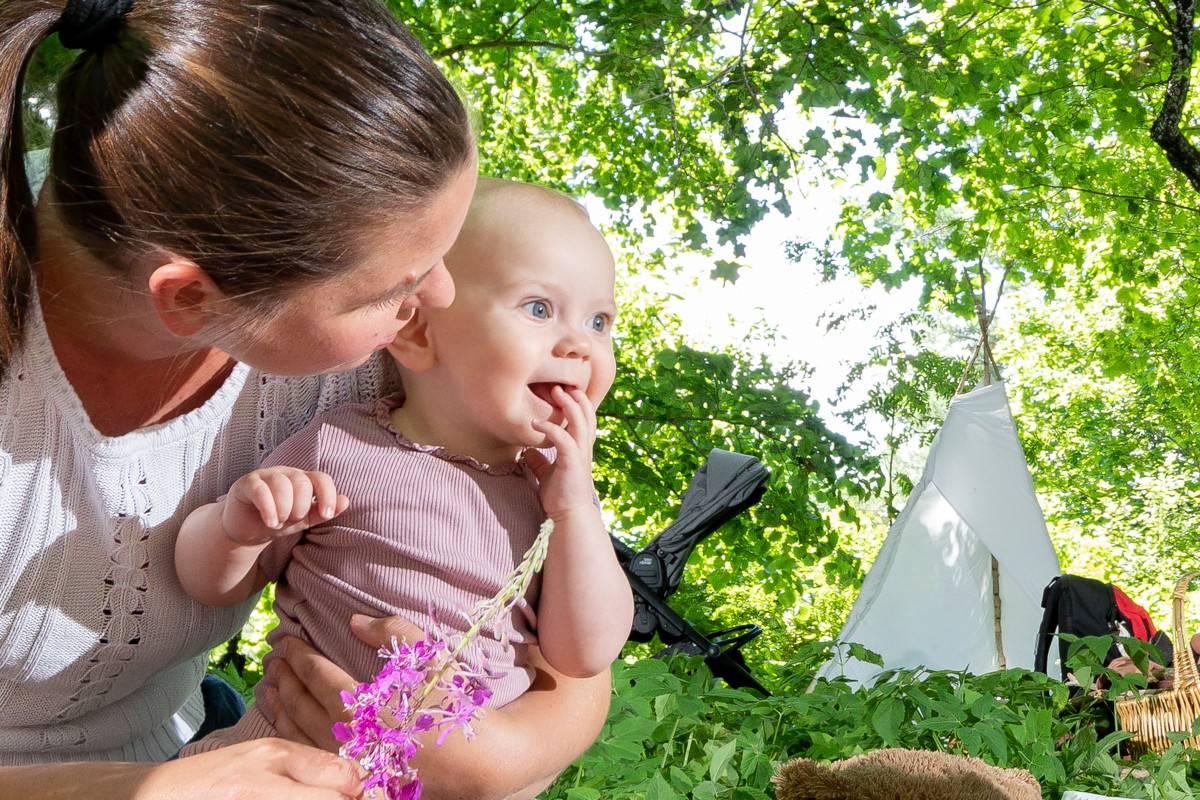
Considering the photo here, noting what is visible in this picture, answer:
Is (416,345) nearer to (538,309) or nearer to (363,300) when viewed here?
(538,309)

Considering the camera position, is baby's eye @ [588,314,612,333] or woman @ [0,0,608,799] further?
baby's eye @ [588,314,612,333]

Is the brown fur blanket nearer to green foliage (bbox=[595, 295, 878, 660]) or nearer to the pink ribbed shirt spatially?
the pink ribbed shirt

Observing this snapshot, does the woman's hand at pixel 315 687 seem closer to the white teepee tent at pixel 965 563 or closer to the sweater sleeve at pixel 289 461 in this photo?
the sweater sleeve at pixel 289 461

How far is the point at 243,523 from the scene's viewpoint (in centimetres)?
120

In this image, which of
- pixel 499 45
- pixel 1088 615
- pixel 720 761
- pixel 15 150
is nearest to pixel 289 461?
pixel 15 150

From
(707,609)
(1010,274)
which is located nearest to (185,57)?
(707,609)

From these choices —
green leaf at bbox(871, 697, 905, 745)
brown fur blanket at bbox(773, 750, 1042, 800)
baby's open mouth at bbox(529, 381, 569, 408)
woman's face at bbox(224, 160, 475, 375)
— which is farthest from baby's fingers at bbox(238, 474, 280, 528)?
green leaf at bbox(871, 697, 905, 745)

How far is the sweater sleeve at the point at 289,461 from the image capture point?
136 centimetres

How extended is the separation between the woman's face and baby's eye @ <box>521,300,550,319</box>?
206 millimetres

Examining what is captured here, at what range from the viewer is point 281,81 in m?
0.99

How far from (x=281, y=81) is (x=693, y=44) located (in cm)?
712

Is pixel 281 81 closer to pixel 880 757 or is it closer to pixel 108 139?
pixel 108 139

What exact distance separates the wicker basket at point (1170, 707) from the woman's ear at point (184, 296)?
2873 millimetres

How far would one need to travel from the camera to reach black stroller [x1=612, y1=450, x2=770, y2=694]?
154 inches
